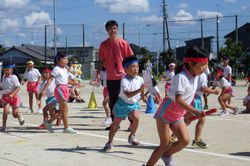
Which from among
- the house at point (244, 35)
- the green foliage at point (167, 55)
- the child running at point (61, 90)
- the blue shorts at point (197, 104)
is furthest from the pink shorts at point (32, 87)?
the house at point (244, 35)

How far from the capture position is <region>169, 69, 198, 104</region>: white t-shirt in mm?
4453

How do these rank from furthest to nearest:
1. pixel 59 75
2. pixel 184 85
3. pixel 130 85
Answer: pixel 59 75, pixel 130 85, pixel 184 85

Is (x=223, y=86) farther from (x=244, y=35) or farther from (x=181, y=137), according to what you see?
(x=244, y=35)

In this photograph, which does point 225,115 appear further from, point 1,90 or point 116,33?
point 1,90

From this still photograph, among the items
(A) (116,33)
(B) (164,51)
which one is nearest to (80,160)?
(A) (116,33)

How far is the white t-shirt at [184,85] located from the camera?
14.6 feet

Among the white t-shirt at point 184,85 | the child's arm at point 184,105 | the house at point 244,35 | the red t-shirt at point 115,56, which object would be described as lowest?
the child's arm at point 184,105

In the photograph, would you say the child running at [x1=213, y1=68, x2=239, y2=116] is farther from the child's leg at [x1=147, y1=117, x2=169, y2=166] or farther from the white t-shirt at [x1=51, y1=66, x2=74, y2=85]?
the child's leg at [x1=147, y1=117, x2=169, y2=166]

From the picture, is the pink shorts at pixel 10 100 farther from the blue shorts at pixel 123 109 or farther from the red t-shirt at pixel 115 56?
the blue shorts at pixel 123 109

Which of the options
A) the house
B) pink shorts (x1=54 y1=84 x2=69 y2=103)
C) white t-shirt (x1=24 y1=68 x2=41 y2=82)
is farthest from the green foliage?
pink shorts (x1=54 y1=84 x2=69 y2=103)

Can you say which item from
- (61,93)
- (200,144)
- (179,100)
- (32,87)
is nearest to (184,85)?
(179,100)

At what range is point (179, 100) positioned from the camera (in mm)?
4402

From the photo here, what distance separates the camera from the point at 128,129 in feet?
27.9

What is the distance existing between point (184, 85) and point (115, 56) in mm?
4087
